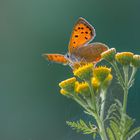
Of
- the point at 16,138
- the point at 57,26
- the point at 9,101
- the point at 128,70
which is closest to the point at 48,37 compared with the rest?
the point at 57,26

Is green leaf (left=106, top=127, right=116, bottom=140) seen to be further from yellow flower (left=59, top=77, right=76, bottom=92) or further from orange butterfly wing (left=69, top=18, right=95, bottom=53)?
orange butterfly wing (left=69, top=18, right=95, bottom=53)

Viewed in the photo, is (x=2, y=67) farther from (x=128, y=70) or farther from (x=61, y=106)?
(x=128, y=70)

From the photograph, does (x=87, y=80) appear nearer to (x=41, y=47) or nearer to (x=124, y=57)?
(x=124, y=57)

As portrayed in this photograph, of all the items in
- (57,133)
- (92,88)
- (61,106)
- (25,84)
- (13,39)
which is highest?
(13,39)

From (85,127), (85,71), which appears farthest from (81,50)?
(85,127)

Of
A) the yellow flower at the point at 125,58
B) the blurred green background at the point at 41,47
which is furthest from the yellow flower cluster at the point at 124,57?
the blurred green background at the point at 41,47

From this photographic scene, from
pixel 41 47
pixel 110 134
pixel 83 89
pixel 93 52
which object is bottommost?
pixel 110 134

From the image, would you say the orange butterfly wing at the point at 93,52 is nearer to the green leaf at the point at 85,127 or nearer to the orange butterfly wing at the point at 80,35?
the orange butterfly wing at the point at 80,35
